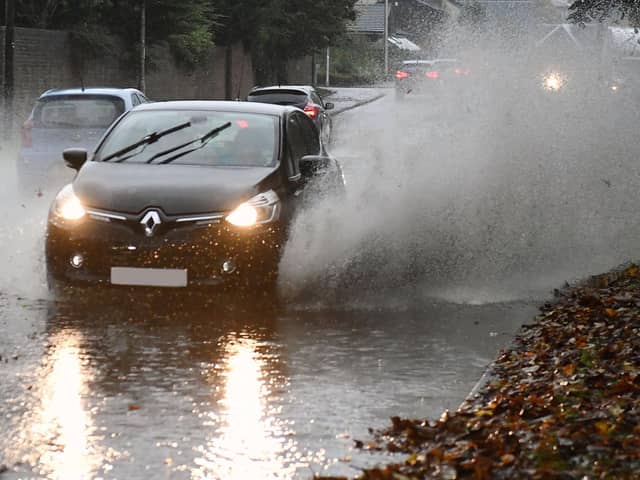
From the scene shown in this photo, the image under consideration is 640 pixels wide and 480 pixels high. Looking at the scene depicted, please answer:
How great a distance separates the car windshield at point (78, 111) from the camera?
19.1 metres

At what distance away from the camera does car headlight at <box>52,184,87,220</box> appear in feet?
35.1

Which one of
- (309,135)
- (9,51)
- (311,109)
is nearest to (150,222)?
(309,135)

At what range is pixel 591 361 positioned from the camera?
8.16 metres

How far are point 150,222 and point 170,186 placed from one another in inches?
17.5

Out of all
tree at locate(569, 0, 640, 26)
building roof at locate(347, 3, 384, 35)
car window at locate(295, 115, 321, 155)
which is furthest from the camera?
building roof at locate(347, 3, 384, 35)

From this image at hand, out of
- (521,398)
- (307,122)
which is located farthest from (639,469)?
(307,122)

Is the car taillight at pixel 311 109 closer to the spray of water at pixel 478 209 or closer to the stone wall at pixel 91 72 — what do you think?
the stone wall at pixel 91 72

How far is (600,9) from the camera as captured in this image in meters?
14.4

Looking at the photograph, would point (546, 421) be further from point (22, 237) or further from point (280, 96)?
point (280, 96)

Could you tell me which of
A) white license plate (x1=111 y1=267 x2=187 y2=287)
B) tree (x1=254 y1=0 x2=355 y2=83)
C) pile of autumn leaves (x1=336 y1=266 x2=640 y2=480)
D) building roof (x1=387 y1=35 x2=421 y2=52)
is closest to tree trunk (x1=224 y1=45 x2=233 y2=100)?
tree (x1=254 y1=0 x2=355 y2=83)

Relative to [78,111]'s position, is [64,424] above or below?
below

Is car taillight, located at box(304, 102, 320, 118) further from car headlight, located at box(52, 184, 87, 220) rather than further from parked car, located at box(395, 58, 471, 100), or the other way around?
car headlight, located at box(52, 184, 87, 220)

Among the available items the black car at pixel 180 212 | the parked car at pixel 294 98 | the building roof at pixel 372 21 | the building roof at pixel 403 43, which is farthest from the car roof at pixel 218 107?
the building roof at pixel 372 21

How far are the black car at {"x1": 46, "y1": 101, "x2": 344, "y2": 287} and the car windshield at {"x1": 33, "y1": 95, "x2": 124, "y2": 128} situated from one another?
7.30m
